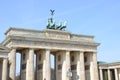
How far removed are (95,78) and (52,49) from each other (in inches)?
619

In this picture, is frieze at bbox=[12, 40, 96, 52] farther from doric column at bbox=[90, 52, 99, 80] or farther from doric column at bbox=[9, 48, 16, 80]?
doric column at bbox=[9, 48, 16, 80]

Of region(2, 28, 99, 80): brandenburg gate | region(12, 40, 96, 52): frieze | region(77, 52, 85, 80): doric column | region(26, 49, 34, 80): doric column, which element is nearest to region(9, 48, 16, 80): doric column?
region(2, 28, 99, 80): brandenburg gate

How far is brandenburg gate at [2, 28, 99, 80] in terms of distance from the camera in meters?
65.6

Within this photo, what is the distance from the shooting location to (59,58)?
75.5 metres

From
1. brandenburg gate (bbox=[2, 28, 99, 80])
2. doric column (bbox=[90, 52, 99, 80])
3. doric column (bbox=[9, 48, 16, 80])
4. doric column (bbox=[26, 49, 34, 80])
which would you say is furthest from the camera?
doric column (bbox=[90, 52, 99, 80])

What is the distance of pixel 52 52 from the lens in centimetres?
7706

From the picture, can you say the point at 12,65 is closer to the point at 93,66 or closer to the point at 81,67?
the point at 81,67

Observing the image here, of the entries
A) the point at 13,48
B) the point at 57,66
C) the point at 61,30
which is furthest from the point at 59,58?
the point at 13,48

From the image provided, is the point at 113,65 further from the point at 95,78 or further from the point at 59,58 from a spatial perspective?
the point at 59,58

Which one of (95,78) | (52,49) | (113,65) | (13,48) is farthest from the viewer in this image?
(113,65)

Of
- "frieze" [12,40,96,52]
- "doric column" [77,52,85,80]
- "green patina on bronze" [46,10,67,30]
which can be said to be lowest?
"doric column" [77,52,85,80]

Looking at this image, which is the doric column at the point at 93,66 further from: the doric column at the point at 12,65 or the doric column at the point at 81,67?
the doric column at the point at 12,65

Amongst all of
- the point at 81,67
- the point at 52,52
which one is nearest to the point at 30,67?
the point at 52,52

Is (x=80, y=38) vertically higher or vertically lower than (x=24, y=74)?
higher
